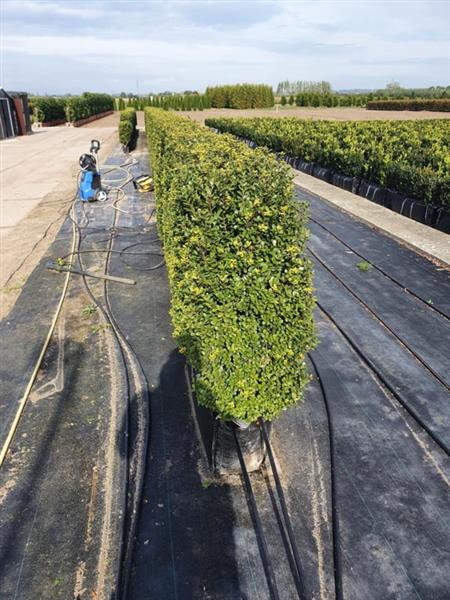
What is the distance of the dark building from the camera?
37.5m

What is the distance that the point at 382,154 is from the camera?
1444 centimetres

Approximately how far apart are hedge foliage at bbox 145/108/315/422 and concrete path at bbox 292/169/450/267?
511cm

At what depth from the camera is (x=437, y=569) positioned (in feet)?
10.8

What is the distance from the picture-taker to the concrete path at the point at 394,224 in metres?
9.80

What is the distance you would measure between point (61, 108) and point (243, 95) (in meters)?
33.2

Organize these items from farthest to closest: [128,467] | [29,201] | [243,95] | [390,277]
A: [243,95]
[29,201]
[390,277]
[128,467]

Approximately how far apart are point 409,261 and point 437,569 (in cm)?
704

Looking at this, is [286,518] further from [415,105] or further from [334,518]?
[415,105]

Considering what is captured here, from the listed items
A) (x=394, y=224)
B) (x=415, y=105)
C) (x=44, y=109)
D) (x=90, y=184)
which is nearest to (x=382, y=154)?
(x=394, y=224)

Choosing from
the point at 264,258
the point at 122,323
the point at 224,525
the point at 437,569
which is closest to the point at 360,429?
the point at 437,569

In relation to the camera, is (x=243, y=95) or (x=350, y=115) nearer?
(x=350, y=115)

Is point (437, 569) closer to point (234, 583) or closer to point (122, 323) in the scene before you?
point (234, 583)

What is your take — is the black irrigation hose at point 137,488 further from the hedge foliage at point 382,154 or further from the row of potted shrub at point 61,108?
the row of potted shrub at point 61,108

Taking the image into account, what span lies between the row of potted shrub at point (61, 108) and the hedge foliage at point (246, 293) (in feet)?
177
